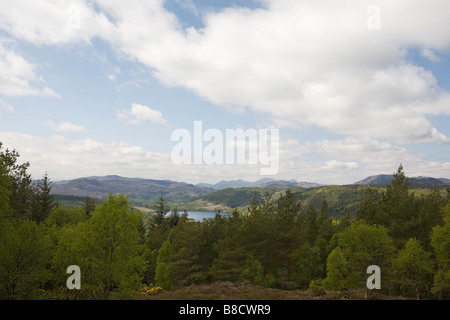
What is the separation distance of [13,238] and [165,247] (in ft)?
92.0

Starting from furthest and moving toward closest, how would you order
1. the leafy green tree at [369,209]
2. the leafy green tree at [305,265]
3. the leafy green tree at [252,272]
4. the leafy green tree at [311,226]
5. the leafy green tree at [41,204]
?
the leafy green tree at [41,204] → the leafy green tree at [311,226] → the leafy green tree at [369,209] → the leafy green tree at [305,265] → the leafy green tree at [252,272]

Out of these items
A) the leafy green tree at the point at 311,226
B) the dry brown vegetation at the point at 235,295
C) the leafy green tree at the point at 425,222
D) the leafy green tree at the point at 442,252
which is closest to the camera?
the dry brown vegetation at the point at 235,295

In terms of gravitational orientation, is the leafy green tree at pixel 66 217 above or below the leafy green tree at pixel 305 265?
above

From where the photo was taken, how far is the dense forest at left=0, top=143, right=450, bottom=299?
28734 mm

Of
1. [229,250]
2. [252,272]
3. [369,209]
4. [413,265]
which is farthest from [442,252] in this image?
[229,250]

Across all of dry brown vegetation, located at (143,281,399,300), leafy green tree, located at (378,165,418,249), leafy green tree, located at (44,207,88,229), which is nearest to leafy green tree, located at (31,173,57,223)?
leafy green tree, located at (44,207,88,229)

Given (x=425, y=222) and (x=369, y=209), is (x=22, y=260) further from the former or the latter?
(x=425, y=222)

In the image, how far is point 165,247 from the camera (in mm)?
51125

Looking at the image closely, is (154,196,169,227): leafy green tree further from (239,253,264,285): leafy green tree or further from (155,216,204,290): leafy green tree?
(239,253,264,285): leafy green tree

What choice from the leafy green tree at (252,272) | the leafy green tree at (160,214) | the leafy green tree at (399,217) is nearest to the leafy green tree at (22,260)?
the leafy green tree at (252,272)

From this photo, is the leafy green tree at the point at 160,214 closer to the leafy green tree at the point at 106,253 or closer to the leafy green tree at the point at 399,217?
the leafy green tree at the point at 106,253

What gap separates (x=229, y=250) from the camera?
4381 centimetres

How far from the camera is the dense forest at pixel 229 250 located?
94.3 ft
